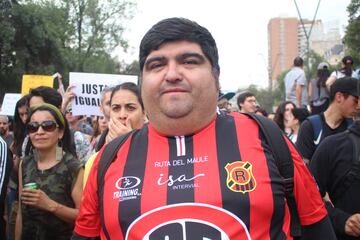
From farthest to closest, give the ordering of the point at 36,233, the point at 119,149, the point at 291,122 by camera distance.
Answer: the point at 291,122 < the point at 36,233 < the point at 119,149

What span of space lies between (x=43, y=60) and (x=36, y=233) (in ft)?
94.3

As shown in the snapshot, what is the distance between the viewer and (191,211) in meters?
2.10

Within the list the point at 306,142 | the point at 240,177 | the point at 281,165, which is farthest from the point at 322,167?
the point at 240,177

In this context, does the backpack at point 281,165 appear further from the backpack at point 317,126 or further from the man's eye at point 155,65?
the backpack at point 317,126

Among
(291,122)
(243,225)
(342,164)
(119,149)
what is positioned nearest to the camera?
(243,225)

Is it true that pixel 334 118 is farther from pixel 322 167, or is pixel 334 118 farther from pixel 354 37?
pixel 354 37

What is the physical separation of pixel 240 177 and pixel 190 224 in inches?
11.6

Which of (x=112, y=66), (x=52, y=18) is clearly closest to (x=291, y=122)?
(x=52, y=18)

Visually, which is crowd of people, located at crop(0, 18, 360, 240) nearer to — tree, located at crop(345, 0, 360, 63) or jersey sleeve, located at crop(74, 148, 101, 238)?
jersey sleeve, located at crop(74, 148, 101, 238)

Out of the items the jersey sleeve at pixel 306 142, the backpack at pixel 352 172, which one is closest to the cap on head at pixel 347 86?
the jersey sleeve at pixel 306 142

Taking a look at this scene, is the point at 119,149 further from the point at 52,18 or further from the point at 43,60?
the point at 52,18

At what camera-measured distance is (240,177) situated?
215cm

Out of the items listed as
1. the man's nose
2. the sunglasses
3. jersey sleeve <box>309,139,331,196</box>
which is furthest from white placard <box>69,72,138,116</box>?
the man's nose

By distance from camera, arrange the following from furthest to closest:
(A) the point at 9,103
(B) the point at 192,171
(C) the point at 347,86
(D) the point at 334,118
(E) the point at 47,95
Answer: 1. (A) the point at 9,103
2. (E) the point at 47,95
3. (D) the point at 334,118
4. (C) the point at 347,86
5. (B) the point at 192,171
